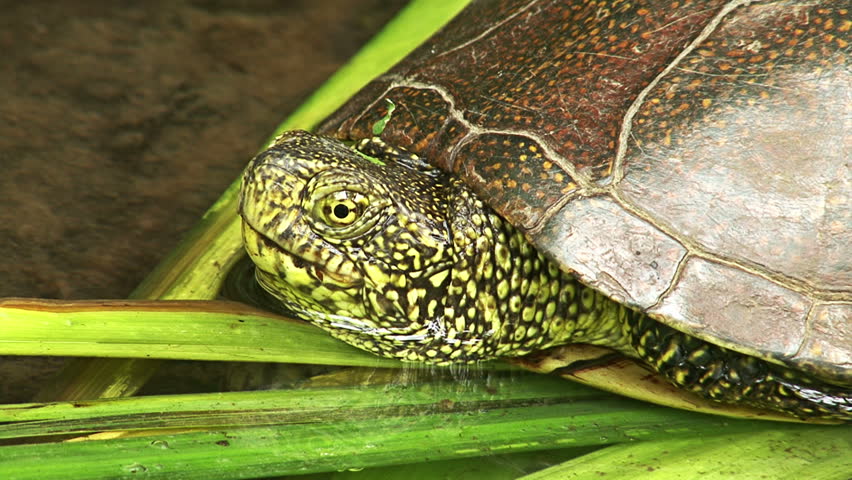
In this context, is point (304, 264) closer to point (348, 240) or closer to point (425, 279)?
point (348, 240)

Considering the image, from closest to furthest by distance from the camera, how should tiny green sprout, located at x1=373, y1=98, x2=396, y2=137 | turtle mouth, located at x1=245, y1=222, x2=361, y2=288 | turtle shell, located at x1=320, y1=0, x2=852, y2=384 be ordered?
turtle shell, located at x1=320, y1=0, x2=852, y2=384 < turtle mouth, located at x1=245, y1=222, x2=361, y2=288 < tiny green sprout, located at x1=373, y1=98, x2=396, y2=137

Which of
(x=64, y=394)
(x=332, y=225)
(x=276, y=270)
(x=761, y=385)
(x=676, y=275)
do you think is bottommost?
(x=64, y=394)

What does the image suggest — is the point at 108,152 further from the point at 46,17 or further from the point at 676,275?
the point at 676,275

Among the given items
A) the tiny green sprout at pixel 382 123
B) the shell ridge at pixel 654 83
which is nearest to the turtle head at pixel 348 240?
the tiny green sprout at pixel 382 123

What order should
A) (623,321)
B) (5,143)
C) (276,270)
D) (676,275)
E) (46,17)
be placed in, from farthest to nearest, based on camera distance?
(46,17) → (5,143) → (623,321) → (276,270) → (676,275)

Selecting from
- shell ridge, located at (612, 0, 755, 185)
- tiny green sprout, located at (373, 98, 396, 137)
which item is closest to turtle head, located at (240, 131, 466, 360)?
tiny green sprout, located at (373, 98, 396, 137)

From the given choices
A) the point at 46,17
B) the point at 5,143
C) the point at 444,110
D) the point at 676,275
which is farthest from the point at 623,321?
the point at 46,17

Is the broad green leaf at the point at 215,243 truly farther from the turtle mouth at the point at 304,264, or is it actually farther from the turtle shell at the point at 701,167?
the turtle shell at the point at 701,167

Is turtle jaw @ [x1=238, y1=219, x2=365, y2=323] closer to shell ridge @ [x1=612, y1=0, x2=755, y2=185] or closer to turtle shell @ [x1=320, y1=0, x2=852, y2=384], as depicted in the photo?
turtle shell @ [x1=320, y1=0, x2=852, y2=384]
